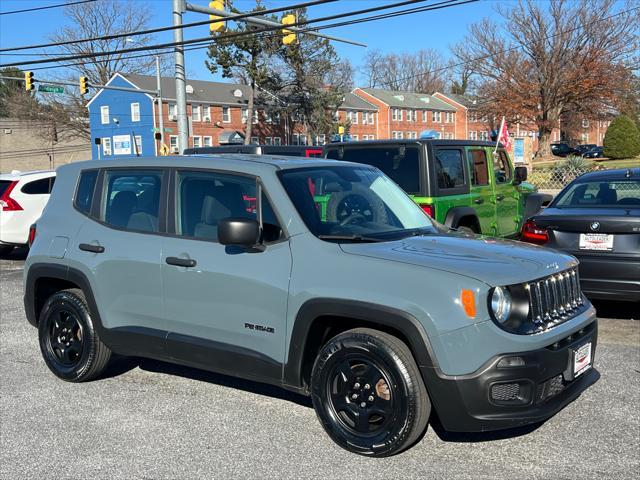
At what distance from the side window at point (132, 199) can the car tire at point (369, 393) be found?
1.74 m

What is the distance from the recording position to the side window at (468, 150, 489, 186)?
9.38 metres

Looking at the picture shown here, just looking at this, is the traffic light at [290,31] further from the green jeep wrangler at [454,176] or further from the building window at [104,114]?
the building window at [104,114]

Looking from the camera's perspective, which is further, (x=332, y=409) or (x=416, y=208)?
(x=416, y=208)

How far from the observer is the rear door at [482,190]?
30.4ft

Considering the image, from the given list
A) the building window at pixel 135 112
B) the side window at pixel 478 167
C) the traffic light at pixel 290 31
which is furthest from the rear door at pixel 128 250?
the building window at pixel 135 112

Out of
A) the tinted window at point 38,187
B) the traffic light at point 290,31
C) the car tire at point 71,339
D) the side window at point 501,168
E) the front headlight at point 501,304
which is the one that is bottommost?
the car tire at point 71,339

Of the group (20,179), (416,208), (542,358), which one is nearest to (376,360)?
(542,358)

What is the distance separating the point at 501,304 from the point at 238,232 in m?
1.59

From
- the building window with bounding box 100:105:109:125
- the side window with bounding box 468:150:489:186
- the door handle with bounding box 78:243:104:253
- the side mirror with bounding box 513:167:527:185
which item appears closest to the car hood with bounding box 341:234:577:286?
the door handle with bounding box 78:243:104:253

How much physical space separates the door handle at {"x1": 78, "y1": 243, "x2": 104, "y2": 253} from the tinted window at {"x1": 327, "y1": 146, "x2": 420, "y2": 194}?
14.3ft

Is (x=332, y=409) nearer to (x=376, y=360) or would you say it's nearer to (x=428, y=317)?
(x=376, y=360)

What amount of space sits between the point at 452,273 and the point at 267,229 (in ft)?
4.23

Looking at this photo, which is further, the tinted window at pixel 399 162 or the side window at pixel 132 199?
the tinted window at pixel 399 162

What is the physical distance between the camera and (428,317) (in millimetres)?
3672
